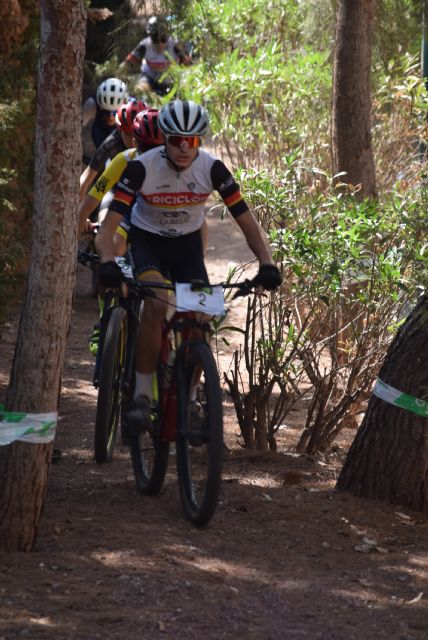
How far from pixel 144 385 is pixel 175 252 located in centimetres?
74

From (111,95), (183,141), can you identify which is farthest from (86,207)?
(111,95)

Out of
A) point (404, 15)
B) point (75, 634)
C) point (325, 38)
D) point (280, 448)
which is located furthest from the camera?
point (325, 38)

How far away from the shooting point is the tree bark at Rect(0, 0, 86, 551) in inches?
189

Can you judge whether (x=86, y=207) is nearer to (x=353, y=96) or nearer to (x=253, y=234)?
(x=253, y=234)

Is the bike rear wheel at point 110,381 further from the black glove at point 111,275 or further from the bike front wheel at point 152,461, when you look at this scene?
the black glove at point 111,275

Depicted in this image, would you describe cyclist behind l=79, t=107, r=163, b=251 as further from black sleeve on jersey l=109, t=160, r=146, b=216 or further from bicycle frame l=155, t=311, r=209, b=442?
bicycle frame l=155, t=311, r=209, b=442

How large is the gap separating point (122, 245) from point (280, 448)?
6.34ft

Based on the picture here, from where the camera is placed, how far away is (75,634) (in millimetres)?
4176

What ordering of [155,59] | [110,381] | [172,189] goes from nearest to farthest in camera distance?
1. [172,189]
2. [110,381]
3. [155,59]

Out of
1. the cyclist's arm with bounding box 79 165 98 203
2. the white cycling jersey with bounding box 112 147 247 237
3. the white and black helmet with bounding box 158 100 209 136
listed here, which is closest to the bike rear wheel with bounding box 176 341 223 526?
the white cycling jersey with bounding box 112 147 247 237

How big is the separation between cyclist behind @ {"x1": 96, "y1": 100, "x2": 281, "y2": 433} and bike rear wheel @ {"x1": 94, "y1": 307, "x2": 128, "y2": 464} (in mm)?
488

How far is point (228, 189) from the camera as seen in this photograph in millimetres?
5785

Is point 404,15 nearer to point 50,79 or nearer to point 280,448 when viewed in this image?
point 280,448

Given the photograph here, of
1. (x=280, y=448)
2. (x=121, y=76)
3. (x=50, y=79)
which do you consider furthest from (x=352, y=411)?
(x=121, y=76)
